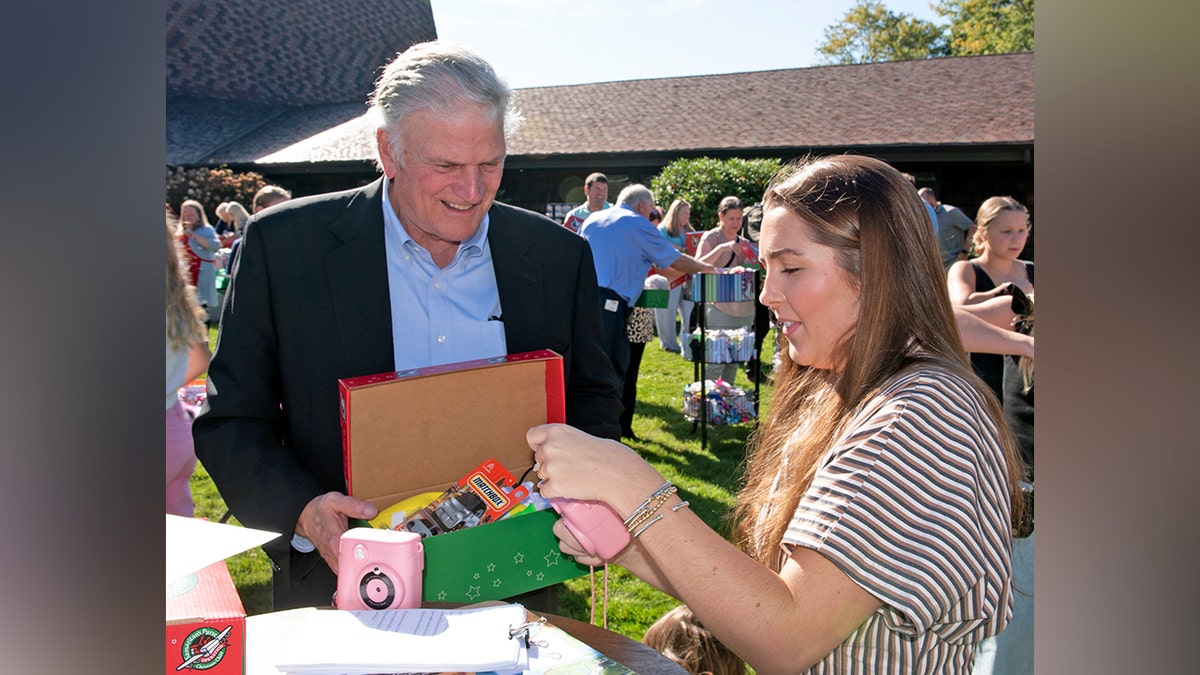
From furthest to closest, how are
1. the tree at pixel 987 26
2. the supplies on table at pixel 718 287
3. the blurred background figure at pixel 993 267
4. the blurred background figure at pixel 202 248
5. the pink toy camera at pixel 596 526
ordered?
the tree at pixel 987 26, the blurred background figure at pixel 202 248, the supplies on table at pixel 718 287, the blurred background figure at pixel 993 267, the pink toy camera at pixel 596 526

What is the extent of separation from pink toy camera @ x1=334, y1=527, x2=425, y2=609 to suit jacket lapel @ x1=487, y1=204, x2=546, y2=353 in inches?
33.0

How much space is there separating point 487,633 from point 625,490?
312 millimetres

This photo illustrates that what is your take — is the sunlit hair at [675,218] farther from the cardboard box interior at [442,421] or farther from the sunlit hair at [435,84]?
the cardboard box interior at [442,421]

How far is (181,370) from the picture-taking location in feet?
10.7

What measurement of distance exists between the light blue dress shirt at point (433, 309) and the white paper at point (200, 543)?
858 mm

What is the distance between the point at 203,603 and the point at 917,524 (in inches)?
39.7

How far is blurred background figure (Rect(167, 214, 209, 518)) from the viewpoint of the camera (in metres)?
3.05

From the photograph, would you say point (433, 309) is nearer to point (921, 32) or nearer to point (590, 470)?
point (590, 470)

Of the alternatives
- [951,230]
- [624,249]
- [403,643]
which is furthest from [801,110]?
[403,643]

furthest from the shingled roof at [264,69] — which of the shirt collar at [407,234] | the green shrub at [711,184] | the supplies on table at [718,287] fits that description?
the shirt collar at [407,234]

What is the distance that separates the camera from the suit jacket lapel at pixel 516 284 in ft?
7.18
